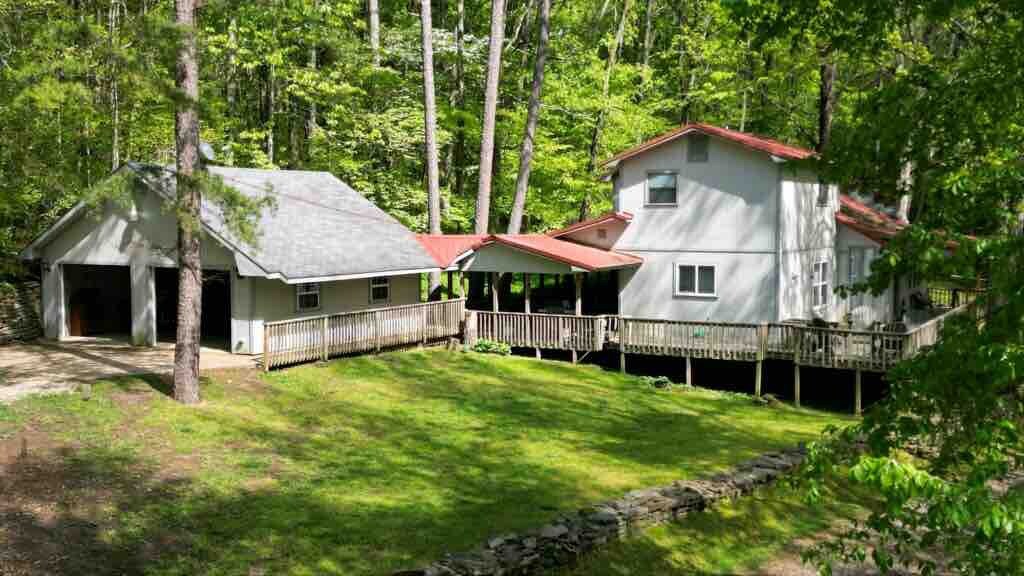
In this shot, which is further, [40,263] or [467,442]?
[40,263]

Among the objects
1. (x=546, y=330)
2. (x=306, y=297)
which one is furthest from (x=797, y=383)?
(x=306, y=297)

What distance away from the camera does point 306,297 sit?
1021 inches

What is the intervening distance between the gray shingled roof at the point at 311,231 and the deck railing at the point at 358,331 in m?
1.32

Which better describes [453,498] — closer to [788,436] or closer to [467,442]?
[467,442]

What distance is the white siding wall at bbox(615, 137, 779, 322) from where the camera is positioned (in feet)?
91.5

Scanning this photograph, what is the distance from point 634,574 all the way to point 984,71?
7.80 meters

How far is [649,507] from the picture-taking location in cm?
1373

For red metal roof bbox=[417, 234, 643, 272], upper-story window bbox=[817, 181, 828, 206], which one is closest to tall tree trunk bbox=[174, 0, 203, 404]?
red metal roof bbox=[417, 234, 643, 272]

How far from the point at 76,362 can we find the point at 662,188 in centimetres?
1876

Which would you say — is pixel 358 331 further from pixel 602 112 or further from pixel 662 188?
pixel 602 112

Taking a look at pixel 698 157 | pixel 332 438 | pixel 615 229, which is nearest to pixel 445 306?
pixel 615 229

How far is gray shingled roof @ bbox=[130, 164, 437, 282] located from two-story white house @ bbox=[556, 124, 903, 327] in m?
7.01

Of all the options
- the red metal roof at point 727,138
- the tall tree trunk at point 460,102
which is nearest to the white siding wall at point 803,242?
the red metal roof at point 727,138

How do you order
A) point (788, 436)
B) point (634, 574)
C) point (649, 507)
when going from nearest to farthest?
point (634, 574), point (649, 507), point (788, 436)
